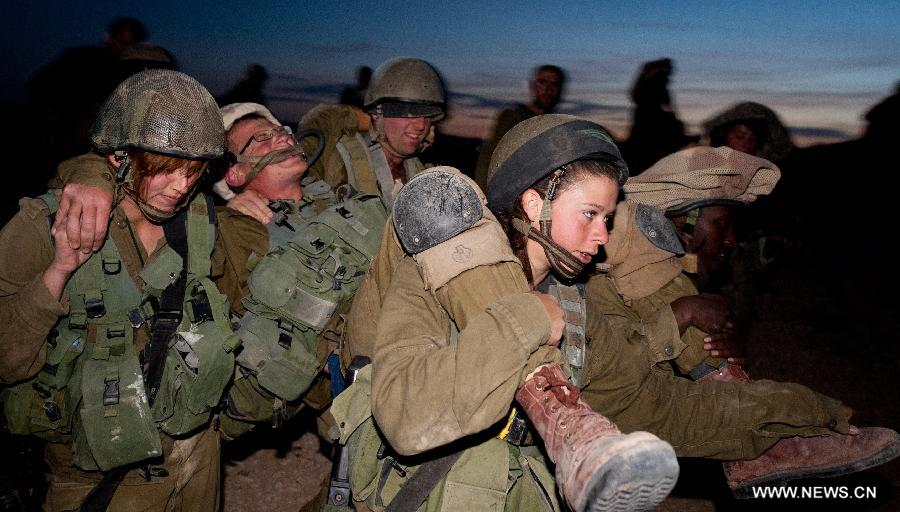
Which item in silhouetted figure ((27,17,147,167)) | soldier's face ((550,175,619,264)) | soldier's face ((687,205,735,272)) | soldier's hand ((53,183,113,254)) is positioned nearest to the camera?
soldier's face ((550,175,619,264))

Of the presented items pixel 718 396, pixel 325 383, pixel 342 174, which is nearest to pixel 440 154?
pixel 342 174

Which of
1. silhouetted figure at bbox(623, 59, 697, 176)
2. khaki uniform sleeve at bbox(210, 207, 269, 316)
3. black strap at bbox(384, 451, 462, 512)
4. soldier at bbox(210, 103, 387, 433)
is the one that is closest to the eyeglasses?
soldier at bbox(210, 103, 387, 433)

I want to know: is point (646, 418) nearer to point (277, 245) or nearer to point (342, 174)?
point (277, 245)

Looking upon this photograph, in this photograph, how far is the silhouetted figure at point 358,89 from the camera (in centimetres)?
854

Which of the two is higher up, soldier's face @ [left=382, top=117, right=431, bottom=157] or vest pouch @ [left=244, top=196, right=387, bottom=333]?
soldier's face @ [left=382, top=117, right=431, bottom=157]

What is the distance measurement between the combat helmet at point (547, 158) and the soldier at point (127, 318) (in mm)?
Answer: 1252

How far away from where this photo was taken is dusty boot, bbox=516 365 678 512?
108 centimetres

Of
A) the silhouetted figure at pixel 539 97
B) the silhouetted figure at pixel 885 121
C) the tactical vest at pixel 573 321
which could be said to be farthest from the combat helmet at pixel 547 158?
the silhouetted figure at pixel 885 121

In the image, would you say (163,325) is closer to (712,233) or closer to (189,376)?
(189,376)

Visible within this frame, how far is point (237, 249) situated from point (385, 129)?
2.01 metres

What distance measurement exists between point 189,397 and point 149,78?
1338mm

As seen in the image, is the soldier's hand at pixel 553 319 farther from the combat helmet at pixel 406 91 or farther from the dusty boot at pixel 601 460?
the combat helmet at pixel 406 91

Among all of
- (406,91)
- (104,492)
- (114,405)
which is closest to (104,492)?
(104,492)

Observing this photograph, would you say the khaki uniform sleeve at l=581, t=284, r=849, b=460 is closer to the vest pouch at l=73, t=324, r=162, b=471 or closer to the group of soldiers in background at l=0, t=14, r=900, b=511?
the group of soldiers in background at l=0, t=14, r=900, b=511
